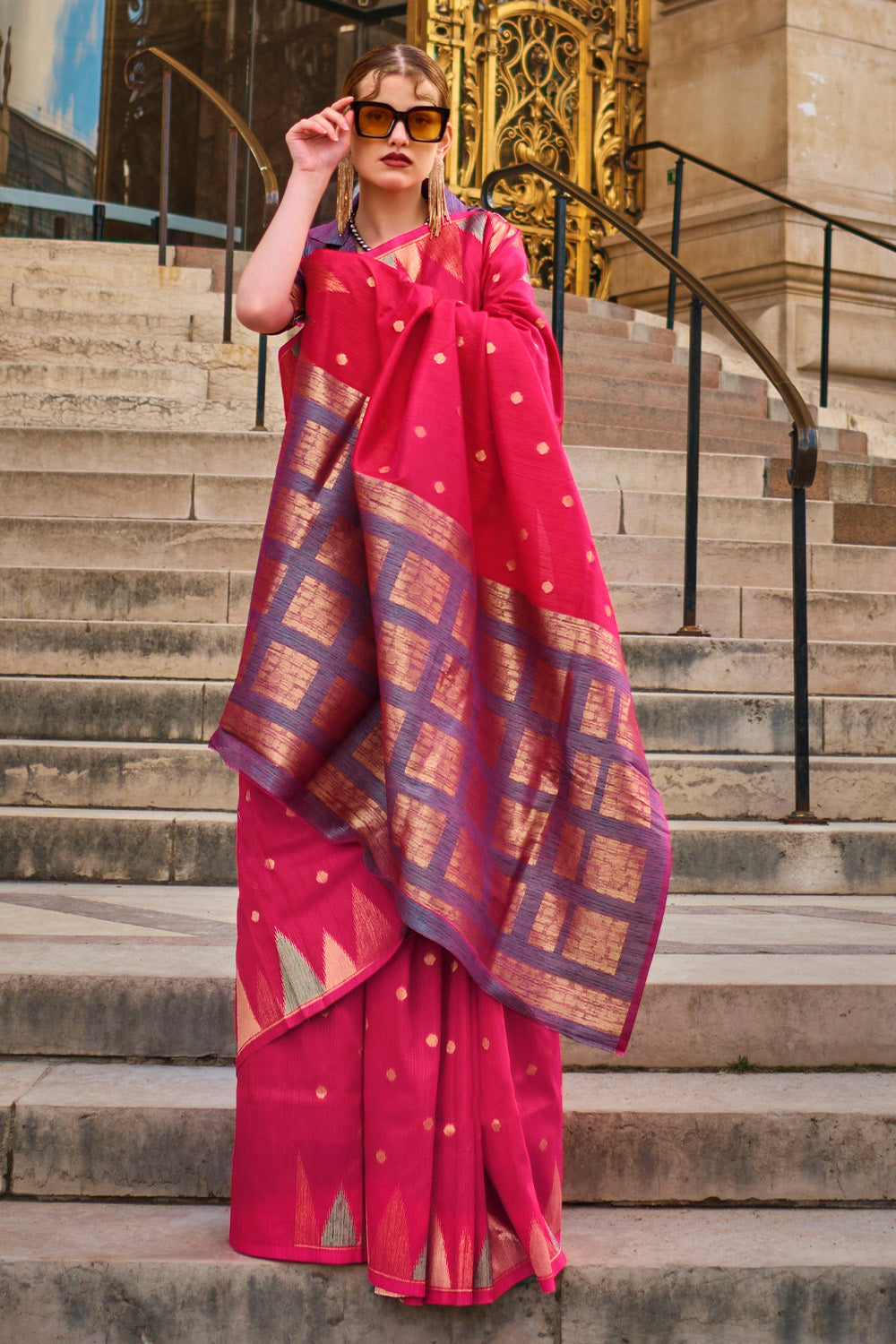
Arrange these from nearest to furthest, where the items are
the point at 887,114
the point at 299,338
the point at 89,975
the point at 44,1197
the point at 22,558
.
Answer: the point at 299,338 < the point at 44,1197 < the point at 89,975 < the point at 22,558 < the point at 887,114

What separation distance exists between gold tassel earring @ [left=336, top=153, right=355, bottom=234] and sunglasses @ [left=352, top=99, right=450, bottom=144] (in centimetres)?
7

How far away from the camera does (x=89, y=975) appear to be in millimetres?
2500

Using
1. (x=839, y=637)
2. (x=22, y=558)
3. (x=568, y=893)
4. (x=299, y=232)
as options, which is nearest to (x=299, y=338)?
(x=299, y=232)

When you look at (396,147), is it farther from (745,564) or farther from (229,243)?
(229,243)

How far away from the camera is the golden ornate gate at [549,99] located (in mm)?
8906

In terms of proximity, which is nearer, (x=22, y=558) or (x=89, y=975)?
(x=89, y=975)

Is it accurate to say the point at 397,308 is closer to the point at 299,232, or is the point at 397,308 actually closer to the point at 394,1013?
the point at 299,232

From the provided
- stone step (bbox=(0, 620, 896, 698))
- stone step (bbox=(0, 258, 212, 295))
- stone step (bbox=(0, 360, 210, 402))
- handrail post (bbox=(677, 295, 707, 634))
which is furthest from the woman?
stone step (bbox=(0, 258, 212, 295))

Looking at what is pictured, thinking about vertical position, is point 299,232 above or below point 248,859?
above

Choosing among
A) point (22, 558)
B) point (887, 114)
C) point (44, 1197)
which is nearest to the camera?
point (44, 1197)

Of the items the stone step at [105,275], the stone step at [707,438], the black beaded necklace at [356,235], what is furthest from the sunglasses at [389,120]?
the stone step at [105,275]

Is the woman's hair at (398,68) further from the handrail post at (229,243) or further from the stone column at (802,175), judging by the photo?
the stone column at (802,175)

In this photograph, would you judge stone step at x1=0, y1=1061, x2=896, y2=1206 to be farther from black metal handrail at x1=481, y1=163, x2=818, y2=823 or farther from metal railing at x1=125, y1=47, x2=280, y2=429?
metal railing at x1=125, y1=47, x2=280, y2=429

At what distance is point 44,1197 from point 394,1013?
0.83m
